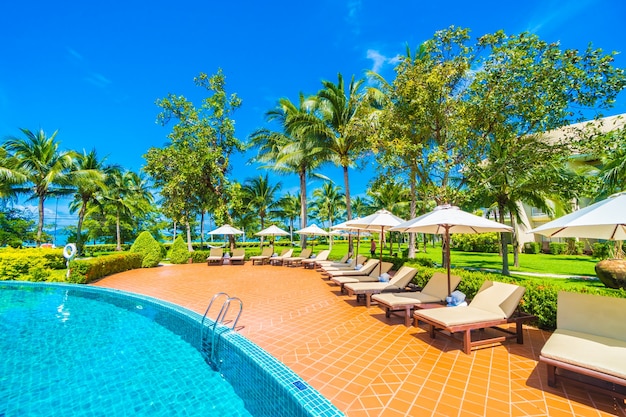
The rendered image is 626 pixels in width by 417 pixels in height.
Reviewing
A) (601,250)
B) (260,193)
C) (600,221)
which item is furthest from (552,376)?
(260,193)

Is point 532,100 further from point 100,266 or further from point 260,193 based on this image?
point 260,193

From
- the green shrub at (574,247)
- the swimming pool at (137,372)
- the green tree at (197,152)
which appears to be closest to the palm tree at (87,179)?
the green tree at (197,152)

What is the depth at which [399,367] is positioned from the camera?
396cm

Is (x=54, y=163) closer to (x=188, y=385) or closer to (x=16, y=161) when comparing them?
(x=16, y=161)

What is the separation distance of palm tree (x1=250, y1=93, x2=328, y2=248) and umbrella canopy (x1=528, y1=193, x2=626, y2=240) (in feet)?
44.2

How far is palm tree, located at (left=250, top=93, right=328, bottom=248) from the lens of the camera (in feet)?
57.4

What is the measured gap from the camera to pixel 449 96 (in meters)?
9.74

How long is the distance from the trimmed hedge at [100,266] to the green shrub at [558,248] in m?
33.6

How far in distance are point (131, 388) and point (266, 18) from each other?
18114 millimetres

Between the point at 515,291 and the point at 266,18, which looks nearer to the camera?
the point at 515,291

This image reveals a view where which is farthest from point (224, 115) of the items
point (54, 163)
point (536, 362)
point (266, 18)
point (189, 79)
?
point (536, 362)

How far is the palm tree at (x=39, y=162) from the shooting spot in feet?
58.7

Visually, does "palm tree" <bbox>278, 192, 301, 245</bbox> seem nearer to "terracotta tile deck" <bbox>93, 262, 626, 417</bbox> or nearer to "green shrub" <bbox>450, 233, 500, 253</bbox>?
"green shrub" <bbox>450, 233, 500, 253</bbox>

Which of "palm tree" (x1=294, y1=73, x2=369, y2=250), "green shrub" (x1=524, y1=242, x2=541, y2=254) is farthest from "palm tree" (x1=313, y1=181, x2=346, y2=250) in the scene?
"palm tree" (x1=294, y1=73, x2=369, y2=250)
